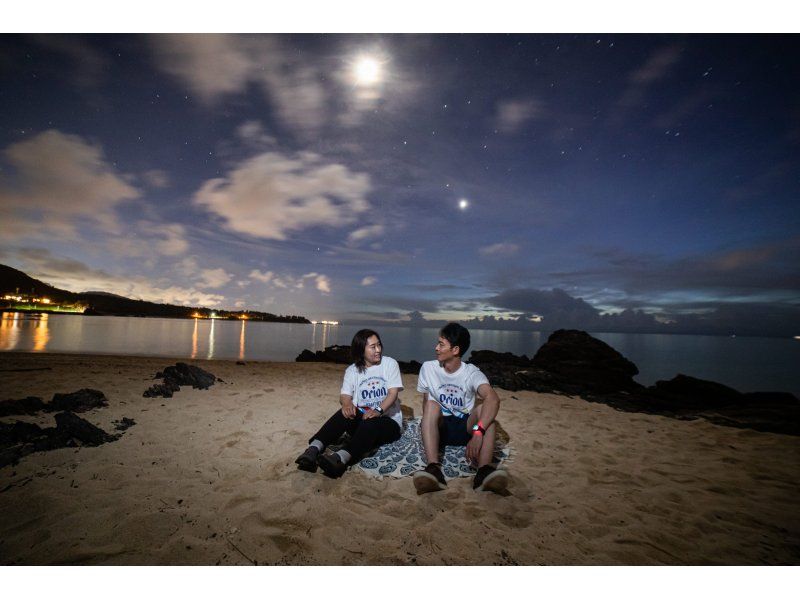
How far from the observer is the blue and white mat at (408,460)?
427 cm

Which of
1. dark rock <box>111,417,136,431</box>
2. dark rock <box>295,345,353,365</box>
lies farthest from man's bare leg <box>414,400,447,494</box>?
dark rock <box>295,345,353,365</box>

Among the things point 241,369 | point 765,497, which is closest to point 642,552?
point 765,497

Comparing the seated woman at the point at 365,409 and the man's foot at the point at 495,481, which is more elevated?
the seated woman at the point at 365,409

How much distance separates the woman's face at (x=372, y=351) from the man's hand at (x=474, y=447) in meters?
1.75

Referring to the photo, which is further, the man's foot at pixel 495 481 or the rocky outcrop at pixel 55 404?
the rocky outcrop at pixel 55 404

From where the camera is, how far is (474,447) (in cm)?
412

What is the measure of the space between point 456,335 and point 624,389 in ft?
35.7

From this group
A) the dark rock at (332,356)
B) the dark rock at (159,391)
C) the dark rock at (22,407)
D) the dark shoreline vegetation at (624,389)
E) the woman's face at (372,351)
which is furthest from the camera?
the dark rock at (332,356)

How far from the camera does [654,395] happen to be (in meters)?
10.3

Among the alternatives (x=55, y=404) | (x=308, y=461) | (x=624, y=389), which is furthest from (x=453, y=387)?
(x=624, y=389)

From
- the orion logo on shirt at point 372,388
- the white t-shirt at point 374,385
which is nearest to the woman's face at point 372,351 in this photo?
the white t-shirt at point 374,385

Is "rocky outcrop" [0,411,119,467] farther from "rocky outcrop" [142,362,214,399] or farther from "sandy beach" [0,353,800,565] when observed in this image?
"rocky outcrop" [142,362,214,399]

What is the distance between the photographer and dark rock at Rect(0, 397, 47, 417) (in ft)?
18.4

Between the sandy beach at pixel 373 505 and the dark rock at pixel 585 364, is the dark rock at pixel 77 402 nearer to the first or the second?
the sandy beach at pixel 373 505
